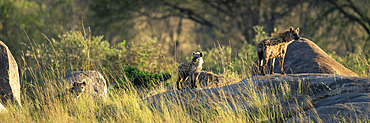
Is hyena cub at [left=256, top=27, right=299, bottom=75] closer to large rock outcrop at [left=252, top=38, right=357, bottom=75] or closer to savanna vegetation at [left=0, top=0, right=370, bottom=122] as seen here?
savanna vegetation at [left=0, top=0, right=370, bottom=122]

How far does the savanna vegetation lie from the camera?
7.41m

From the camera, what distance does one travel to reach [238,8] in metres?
23.6

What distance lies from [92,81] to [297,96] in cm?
471

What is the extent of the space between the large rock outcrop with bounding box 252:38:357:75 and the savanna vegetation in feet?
2.42

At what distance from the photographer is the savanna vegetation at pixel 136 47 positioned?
292 inches

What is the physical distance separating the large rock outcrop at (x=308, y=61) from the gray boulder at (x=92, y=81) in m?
3.53

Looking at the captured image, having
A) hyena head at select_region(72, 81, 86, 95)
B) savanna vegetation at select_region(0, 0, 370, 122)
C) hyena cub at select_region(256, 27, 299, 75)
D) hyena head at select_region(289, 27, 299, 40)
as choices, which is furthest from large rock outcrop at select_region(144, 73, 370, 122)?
hyena head at select_region(72, 81, 86, 95)

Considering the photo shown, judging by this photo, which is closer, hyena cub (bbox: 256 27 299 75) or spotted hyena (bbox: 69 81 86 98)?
hyena cub (bbox: 256 27 299 75)

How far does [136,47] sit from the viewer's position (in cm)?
1383

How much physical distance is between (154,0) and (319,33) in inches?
→ 368

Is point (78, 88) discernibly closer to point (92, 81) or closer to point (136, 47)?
point (92, 81)

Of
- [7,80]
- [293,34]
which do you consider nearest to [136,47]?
[7,80]

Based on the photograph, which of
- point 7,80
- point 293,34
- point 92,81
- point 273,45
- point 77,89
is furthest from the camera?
point 92,81

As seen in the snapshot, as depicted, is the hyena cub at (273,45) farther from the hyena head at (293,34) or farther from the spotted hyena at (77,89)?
the spotted hyena at (77,89)
